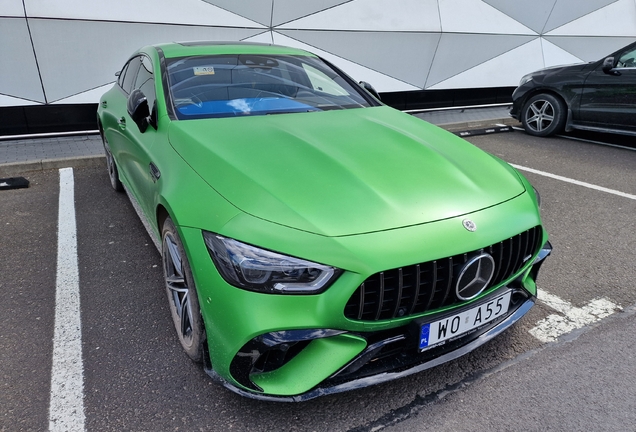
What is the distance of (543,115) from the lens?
7227mm

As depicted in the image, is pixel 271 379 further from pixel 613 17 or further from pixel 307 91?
pixel 613 17

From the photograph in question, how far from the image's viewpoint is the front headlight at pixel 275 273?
5.76 feet

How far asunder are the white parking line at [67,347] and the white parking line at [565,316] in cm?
232

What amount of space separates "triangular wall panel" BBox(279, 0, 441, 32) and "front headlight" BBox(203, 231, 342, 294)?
663cm

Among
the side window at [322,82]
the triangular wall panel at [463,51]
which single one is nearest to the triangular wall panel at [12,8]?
the side window at [322,82]

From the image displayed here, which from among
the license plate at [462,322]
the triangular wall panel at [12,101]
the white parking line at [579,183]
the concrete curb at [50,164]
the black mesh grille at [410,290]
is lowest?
the white parking line at [579,183]

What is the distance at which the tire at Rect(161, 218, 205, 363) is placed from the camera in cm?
206

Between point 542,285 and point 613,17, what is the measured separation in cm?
1023

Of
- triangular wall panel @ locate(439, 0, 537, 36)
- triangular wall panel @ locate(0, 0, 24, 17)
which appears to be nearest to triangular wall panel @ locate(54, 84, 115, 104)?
triangular wall panel @ locate(0, 0, 24, 17)

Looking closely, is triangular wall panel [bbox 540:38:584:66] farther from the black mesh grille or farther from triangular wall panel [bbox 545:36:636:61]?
the black mesh grille

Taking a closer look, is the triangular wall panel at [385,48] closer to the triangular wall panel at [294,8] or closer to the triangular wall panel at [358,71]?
the triangular wall panel at [358,71]

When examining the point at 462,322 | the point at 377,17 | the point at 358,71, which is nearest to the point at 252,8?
the point at 358,71

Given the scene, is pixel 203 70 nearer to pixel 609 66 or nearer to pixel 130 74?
pixel 130 74

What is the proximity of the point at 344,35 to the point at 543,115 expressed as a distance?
346cm
